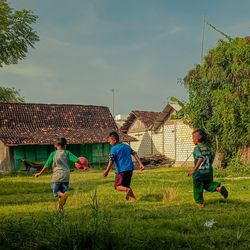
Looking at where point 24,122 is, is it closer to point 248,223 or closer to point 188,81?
point 188,81

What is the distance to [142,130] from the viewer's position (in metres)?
41.1

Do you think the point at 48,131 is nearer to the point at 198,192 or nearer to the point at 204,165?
the point at 204,165

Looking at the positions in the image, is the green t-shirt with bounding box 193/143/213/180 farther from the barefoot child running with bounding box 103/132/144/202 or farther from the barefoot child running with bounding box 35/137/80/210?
the barefoot child running with bounding box 35/137/80/210

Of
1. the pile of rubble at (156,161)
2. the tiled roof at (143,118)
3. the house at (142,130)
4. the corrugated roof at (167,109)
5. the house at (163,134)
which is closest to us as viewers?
the house at (163,134)

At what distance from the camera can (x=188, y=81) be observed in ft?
86.9

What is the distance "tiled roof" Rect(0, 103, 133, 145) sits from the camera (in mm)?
30688

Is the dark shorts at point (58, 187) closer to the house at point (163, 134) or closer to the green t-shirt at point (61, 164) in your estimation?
the green t-shirt at point (61, 164)

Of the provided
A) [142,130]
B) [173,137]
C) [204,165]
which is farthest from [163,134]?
[204,165]

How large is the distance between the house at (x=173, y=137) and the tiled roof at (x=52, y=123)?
3203mm

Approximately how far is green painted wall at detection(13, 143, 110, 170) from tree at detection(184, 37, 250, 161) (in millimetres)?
9309

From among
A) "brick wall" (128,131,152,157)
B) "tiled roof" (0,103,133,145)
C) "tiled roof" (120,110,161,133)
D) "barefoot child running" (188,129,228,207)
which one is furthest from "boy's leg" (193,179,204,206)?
"tiled roof" (120,110,161,133)

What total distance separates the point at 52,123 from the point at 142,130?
10503mm

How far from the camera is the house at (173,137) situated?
100 feet

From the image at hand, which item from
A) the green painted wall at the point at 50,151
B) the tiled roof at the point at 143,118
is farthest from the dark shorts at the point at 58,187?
the tiled roof at the point at 143,118
